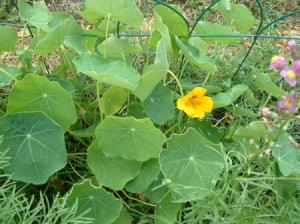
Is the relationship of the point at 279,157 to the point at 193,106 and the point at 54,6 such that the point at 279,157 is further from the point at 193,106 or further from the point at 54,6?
the point at 54,6

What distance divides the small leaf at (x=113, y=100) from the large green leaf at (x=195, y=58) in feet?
0.85

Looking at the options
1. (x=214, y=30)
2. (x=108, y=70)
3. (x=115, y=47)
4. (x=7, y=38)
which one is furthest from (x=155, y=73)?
(x=7, y=38)

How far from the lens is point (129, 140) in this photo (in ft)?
4.92

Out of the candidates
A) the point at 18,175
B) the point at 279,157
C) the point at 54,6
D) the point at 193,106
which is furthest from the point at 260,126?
the point at 54,6

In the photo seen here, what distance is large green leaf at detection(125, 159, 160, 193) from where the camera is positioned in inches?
59.8

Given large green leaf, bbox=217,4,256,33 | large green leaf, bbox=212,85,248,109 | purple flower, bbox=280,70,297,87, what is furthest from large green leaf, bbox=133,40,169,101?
purple flower, bbox=280,70,297,87

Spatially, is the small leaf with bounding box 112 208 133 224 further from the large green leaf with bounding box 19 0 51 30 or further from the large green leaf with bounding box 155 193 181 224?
the large green leaf with bounding box 19 0 51 30

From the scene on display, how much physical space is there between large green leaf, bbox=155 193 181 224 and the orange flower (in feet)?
0.97

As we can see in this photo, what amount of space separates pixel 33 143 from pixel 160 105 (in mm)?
461

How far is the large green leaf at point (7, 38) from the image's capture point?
1629mm

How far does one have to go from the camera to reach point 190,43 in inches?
69.6

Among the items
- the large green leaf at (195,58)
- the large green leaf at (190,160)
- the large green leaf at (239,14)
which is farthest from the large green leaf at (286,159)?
the large green leaf at (239,14)

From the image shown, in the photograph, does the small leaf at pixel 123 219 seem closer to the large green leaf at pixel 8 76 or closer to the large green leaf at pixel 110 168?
the large green leaf at pixel 110 168

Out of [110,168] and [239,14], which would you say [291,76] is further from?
[239,14]
